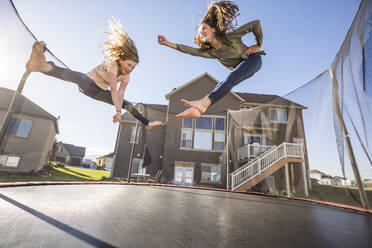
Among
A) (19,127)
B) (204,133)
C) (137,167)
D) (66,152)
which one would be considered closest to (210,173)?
(204,133)

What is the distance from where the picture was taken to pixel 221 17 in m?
1.41

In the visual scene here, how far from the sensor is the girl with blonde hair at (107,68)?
179 centimetres

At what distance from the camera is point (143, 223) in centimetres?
87

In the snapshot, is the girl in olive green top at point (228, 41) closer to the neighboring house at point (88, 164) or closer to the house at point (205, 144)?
the house at point (205, 144)

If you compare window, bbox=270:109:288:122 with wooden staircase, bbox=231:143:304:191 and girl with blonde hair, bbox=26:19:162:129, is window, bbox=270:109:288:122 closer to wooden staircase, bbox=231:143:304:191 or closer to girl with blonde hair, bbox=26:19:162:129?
wooden staircase, bbox=231:143:304:191

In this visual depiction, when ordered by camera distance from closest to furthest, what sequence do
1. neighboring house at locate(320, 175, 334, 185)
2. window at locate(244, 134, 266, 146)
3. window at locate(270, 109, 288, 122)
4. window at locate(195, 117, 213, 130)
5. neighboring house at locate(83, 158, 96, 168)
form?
neighboring house at locate(320, 175, 334, 185)
window at locate(270, 109, 288, 122)
window at locate(244, 134, 266, 146)
window at locate(195, 117, 213, 130)
neighboring house at locate(83, 158, 96, 168)

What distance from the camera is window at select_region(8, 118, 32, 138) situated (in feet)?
5.39

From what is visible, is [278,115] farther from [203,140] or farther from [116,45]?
[203,140]

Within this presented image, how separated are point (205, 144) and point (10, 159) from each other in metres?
6.86

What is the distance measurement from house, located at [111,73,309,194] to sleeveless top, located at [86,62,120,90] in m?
3.04

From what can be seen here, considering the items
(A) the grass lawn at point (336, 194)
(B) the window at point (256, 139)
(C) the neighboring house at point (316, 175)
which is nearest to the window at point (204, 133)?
(B) the window at point (256, 139)

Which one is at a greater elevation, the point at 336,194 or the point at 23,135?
the point at 23,135

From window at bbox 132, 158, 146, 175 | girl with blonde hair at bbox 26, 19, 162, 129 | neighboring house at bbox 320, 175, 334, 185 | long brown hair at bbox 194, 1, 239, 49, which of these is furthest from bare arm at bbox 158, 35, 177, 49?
window at bbox 132, 158, 146, 175

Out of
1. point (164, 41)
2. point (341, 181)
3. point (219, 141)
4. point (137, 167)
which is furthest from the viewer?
point (137, 167)
